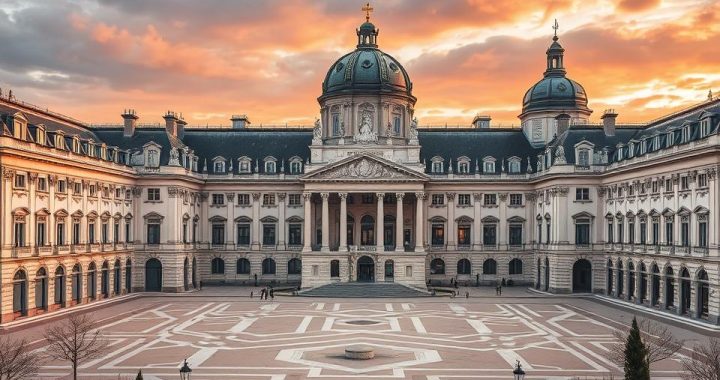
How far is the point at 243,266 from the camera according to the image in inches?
4316

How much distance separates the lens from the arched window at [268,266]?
359 feet

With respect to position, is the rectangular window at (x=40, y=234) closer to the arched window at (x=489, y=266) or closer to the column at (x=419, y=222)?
the column at (x=419, y=222)

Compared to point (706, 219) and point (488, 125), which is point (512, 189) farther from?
point (706, 219)

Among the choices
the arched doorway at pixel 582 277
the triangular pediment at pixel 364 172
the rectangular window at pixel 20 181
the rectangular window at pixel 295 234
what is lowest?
the arched doorway at pixel 582 277

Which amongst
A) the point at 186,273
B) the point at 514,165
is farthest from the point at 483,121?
the point at 186,273

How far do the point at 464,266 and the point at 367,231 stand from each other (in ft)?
50.8

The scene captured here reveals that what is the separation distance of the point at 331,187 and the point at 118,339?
4730 cm

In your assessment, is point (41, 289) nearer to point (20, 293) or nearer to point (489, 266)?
point (20, 293)

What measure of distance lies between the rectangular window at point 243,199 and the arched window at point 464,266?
108 ft

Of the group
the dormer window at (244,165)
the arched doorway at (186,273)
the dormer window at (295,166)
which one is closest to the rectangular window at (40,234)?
the arched doorway at (186,273)

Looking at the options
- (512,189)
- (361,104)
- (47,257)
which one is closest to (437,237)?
(512,189)

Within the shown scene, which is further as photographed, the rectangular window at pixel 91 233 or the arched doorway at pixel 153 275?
the arched doorway at pixel 153 275

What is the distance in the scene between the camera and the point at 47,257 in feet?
238

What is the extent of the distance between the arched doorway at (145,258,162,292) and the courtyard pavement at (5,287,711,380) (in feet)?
23.4
